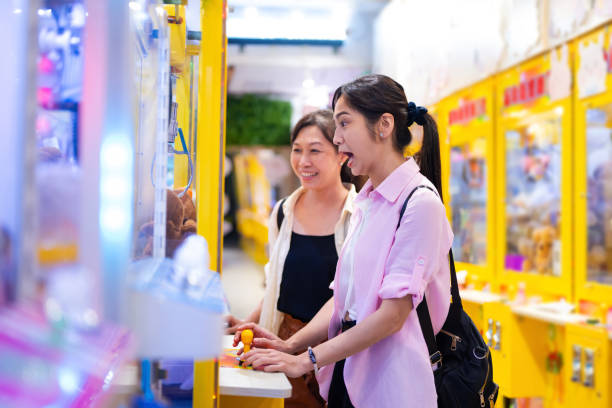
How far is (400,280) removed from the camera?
5.68ft

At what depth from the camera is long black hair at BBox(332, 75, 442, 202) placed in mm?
1926

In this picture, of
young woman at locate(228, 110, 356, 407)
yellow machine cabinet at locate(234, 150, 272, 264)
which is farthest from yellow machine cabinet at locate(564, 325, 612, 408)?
yellow machine cabinet at locate(234, 150, 272, 264)

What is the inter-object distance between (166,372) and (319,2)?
752 centimetres

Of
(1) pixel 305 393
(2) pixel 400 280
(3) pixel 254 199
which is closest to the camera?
(2) pixel 400 280

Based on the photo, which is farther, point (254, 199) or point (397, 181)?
point (254, 199)

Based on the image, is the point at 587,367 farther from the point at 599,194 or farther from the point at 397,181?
the point at 397,181

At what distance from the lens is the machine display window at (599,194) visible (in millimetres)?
3886

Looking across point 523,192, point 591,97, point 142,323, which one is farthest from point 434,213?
point 523,192

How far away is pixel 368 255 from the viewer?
185cm

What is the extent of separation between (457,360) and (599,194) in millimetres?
2473

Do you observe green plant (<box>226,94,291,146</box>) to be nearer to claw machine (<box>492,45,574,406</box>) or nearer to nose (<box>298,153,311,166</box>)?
claw machine (<box>492,45,574,406</box>)

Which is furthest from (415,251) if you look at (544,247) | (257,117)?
(257,117)

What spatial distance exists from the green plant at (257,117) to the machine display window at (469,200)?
7.05m

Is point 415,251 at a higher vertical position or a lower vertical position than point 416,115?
lower
